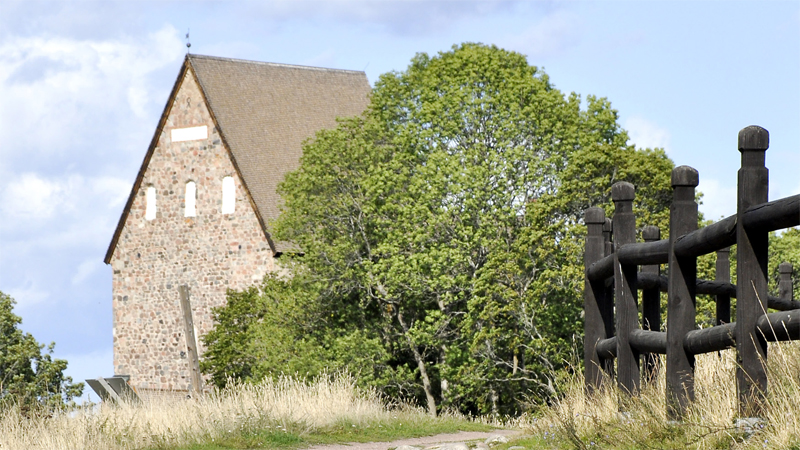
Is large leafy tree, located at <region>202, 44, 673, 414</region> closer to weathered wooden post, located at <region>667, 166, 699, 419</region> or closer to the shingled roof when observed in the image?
the shingled roof

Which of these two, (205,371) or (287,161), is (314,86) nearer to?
(287,161)

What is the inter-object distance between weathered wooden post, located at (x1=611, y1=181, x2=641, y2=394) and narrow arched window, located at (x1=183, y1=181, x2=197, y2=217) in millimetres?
29045

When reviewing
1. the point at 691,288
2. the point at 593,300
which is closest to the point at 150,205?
the point at 593,300

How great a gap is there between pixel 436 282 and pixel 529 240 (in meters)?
2.56

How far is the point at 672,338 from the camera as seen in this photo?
7.66 metres

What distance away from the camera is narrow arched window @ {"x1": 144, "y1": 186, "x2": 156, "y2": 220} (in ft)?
125

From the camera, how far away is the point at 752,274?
659cm

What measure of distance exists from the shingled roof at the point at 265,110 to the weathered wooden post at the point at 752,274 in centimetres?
2817

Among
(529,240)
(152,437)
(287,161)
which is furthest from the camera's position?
(287,161)

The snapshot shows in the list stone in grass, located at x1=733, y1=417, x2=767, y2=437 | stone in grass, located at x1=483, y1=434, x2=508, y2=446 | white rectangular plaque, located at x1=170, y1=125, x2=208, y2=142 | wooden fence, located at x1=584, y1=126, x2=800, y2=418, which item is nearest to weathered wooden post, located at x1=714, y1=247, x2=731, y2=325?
wooden fence, located at x1=584, y1=126, x2=800, y2=418

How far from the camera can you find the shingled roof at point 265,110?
3647cm

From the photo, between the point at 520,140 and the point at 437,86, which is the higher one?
the point at 437,86

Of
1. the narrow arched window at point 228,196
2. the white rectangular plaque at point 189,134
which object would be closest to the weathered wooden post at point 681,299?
the narrow arched window at point 228,196

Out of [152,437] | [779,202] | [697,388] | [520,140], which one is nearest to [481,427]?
[152,437]
